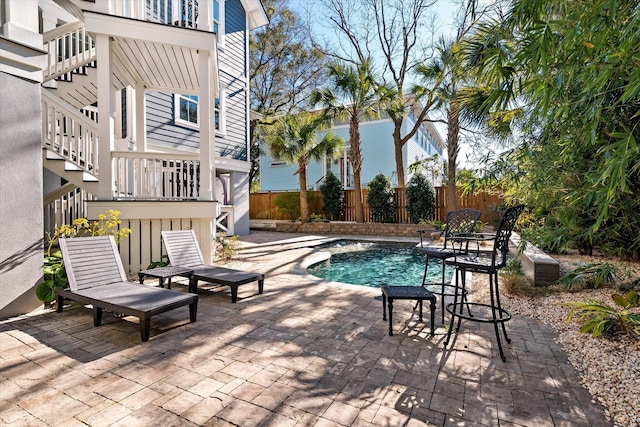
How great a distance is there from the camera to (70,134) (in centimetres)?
599

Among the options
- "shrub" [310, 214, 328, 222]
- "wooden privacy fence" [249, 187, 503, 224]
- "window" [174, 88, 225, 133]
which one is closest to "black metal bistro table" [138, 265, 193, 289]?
"window" [174, 88, 225, 133]

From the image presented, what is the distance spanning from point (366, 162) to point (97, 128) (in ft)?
45.0

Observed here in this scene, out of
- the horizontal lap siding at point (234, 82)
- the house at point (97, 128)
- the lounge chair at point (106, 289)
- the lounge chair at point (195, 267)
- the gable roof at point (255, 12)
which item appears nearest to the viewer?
the lounge chair at point (106, 289)

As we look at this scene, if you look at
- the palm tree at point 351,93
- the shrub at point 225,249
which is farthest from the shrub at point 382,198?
the shrub at point 225,249

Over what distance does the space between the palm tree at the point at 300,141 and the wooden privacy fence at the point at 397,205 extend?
8.54 feet

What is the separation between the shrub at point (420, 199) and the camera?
44.5ft

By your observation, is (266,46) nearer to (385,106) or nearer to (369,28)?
(369,28)

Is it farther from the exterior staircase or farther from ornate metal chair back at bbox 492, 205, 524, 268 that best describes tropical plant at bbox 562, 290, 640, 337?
the exterior staircase

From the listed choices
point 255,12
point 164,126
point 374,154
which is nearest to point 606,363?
point 164,126

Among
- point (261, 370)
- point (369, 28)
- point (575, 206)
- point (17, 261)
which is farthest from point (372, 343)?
point (369, 28)

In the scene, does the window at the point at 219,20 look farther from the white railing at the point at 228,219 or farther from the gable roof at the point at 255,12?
the white railing at the point at 228,219

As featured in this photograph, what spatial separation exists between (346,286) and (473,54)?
5.25m

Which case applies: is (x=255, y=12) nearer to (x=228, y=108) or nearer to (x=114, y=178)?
(x=228, y=108)

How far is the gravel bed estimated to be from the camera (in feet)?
7.17
